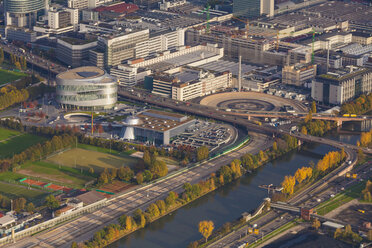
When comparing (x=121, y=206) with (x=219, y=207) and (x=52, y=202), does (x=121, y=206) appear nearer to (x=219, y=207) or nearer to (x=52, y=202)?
(x=52, y=202)

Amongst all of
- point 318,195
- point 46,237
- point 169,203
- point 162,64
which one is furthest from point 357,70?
point 46,237

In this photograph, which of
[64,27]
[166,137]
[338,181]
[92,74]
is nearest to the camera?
[338,181]

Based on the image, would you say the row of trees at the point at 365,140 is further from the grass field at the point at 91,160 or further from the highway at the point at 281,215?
the grass field at the point at 91,160

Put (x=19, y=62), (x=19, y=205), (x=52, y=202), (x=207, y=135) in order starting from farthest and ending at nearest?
(x=19, y=62) < (x=207, y=135) < (x=52, y=202) < (x=19, y=205)

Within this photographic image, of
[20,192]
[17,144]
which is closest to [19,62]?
[17,144]

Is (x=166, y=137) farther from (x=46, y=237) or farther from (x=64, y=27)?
(x=64, y=27)

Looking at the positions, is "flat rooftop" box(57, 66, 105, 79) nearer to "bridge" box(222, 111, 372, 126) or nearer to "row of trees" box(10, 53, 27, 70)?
"row of trees" box(10, 53, 27, 70)

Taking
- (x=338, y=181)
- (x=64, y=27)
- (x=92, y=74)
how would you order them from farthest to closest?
(x=64, y=27), (x=92, y=74), (x=338, y=181)
